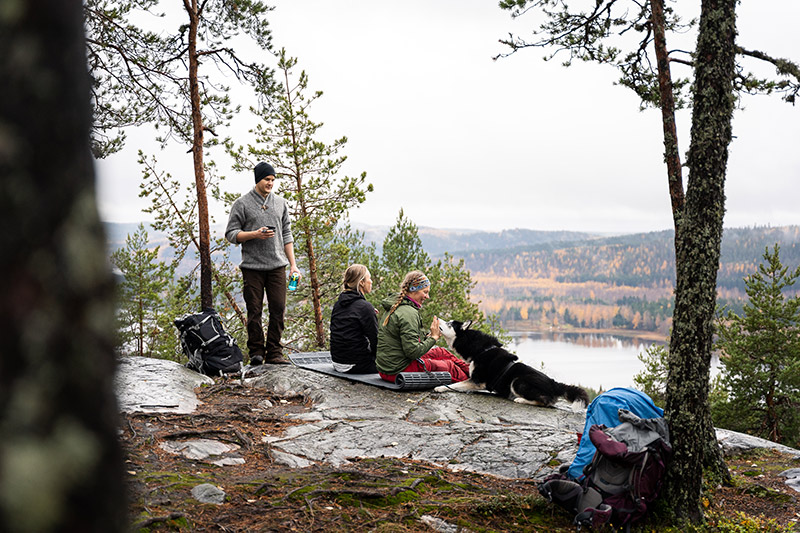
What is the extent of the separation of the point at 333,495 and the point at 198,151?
317 inches

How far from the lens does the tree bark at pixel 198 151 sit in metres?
10.5

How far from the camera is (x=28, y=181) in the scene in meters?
0.77

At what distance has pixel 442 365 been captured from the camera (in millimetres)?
8180

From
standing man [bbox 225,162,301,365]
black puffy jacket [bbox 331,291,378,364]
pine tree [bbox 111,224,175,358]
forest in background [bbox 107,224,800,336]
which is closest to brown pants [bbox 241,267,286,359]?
standing man [bbox 225,162,301,365]

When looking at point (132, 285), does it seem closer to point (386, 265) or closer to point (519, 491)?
point (386, 265)

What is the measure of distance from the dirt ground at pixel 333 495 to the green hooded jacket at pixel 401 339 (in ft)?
7.54

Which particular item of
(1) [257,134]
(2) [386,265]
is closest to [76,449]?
(1) [257,134]

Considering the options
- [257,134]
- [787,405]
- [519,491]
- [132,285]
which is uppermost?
[257,134]

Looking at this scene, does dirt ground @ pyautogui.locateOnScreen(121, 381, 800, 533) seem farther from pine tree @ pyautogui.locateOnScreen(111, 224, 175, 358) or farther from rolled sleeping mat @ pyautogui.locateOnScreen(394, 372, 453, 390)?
pine tree @ pyautogui.locateOnScreen(111, 224, 175, 358)

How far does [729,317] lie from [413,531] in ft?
48.1

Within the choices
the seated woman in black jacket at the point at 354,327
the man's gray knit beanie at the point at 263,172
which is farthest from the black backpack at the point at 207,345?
the man's gray knit beanie at the point at 263,172

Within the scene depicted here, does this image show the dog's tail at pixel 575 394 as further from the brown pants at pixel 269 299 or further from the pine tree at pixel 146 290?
the pine tree at pixel 146 290

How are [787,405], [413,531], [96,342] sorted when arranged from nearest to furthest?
[96,342] < [413,531] < [787,405]

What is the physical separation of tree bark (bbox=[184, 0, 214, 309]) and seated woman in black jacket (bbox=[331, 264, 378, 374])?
339 cm
